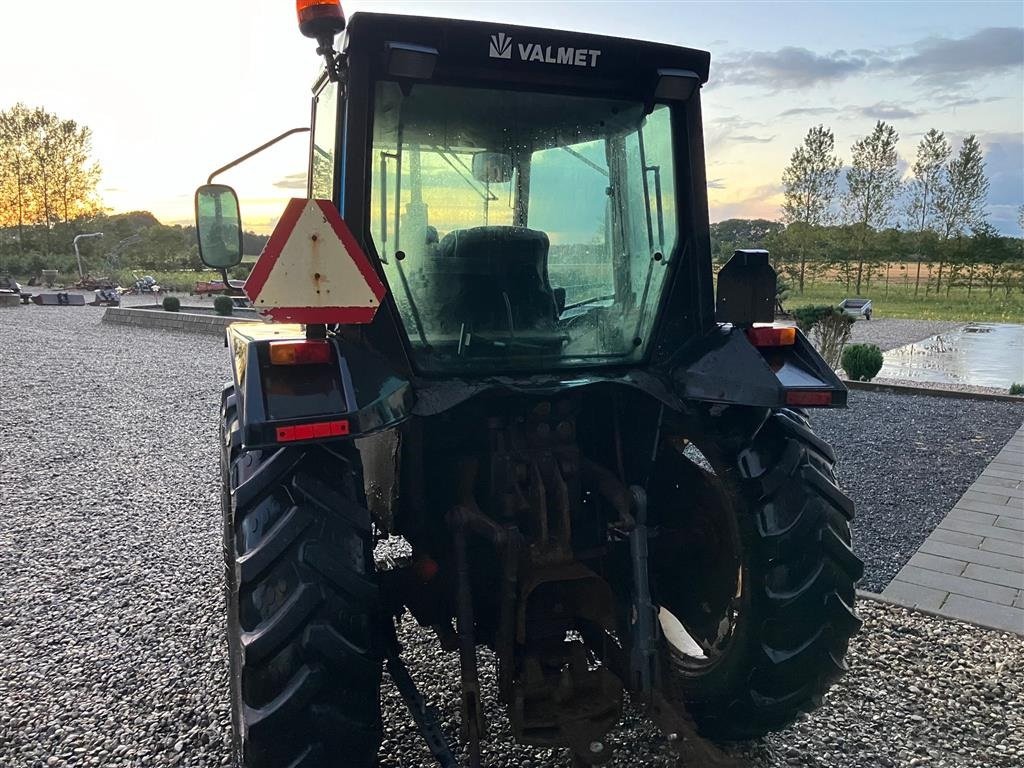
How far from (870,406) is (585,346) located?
7662 millimetres

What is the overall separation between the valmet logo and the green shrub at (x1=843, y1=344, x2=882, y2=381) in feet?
30.4

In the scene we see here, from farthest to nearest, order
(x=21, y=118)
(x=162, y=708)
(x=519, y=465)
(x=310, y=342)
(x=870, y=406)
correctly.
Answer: (x=21, y=118) → (x=870, y=406) → (x=162, y=708) → (x=519, y=465) → (x=310, y=342)

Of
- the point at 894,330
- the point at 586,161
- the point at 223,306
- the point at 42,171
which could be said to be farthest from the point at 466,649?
the point at 42,171

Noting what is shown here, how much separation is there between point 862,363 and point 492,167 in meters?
9.32

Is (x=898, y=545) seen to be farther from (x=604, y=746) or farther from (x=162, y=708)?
(x=162, y=708)

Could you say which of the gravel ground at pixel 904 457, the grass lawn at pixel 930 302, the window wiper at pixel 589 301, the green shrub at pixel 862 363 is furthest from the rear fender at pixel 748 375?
the grass lawn at pixel 930 302

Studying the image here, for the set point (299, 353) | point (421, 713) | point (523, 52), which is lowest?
point (421, 713)

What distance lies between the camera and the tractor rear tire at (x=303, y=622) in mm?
1926

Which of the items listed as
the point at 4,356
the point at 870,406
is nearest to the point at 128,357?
the point at 4,356

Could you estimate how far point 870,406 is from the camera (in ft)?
29.8

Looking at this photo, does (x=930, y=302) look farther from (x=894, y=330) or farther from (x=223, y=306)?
(x=223, y=306)

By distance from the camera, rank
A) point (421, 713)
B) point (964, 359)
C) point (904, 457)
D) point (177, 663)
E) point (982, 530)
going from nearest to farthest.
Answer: point (421, 713) → point (177, 663) → point (982, 530) → point (904, 457) → point (964, 359)

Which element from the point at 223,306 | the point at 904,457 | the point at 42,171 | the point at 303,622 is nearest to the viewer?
the point at 303,622

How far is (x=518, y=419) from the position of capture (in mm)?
2533
